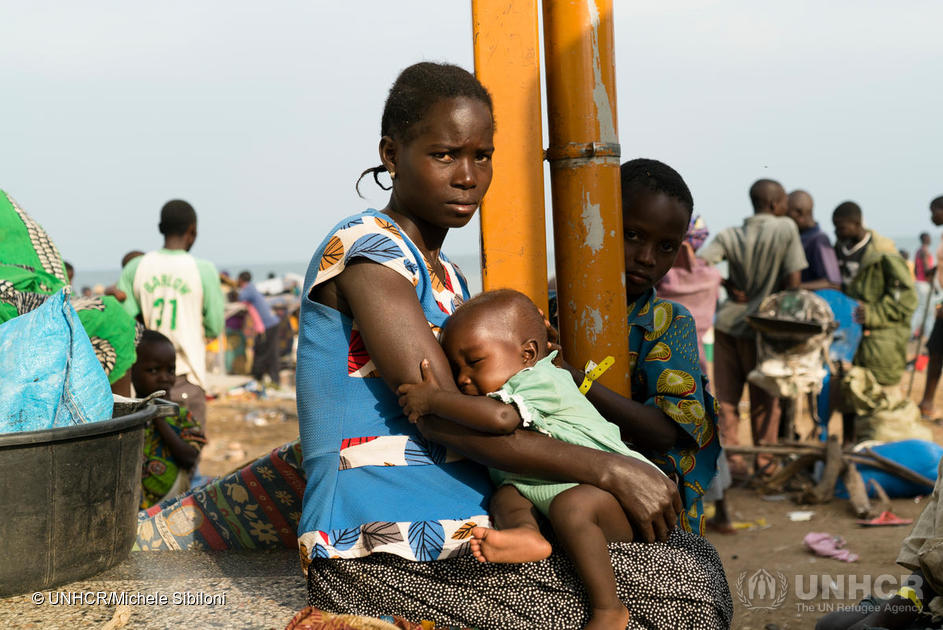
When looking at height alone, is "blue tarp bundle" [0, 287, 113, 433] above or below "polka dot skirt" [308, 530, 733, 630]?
above

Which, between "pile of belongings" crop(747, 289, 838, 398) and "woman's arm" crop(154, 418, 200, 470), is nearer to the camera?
"woman's arm" crop(154, 418, 200, 470)

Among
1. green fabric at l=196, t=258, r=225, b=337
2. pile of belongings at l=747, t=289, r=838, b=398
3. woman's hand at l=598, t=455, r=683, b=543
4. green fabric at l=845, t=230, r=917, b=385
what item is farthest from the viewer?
green fabric at l=845, t=230, r=917, b=385

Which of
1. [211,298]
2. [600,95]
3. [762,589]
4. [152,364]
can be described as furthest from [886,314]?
[600,95]

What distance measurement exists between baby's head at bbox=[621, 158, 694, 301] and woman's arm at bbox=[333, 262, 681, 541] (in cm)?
77

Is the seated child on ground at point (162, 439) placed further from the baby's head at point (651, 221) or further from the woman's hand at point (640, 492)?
the woman's hand at point (640, 492)

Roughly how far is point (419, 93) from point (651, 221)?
86 cm

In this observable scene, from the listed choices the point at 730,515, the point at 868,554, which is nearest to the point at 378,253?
the point at 868,554

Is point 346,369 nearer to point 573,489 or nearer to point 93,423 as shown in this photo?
point 573,489

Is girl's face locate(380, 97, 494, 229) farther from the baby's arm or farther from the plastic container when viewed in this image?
the plastic container

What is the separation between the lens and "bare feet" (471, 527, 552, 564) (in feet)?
6.15

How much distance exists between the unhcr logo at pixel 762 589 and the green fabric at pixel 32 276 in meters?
3.47

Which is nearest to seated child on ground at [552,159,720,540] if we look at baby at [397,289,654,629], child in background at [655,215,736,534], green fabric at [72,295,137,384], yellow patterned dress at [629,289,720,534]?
yellow patterned dress at [629,289,720,534]

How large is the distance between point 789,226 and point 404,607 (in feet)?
20.3

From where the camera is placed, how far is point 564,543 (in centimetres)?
191
